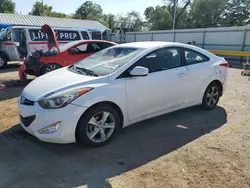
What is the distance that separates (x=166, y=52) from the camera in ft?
14.6

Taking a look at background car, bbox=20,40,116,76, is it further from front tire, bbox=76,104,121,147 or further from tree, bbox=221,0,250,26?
tree, bbox=221,0,250,26

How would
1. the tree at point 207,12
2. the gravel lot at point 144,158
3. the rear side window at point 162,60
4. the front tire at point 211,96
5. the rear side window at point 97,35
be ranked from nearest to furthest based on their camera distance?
the gravel lot at point 144,158 → the rear side window at point 162,60 → the front tire at point 211,96 → the rear side window at point 97,35 → the tree at point 207,12

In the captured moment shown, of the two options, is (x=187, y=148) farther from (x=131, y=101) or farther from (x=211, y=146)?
(x=131, y=101)

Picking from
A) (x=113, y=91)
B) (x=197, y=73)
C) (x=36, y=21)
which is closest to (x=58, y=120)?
(x=113, y=91)

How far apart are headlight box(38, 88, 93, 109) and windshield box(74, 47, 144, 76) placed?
66 centimetres

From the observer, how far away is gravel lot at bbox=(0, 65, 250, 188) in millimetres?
2861

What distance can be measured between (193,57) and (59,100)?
294cm

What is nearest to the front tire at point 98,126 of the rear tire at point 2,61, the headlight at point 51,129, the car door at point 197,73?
the headlight at point 51,129

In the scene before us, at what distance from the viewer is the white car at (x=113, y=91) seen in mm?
3270

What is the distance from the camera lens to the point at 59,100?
10.7 feet

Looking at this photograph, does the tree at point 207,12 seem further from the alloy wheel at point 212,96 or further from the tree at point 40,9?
the alloy wheel at point 212,96

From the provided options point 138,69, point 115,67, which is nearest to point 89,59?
point 115,67

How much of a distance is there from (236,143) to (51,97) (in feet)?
9.80

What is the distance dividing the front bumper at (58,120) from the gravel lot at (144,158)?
0.32m
